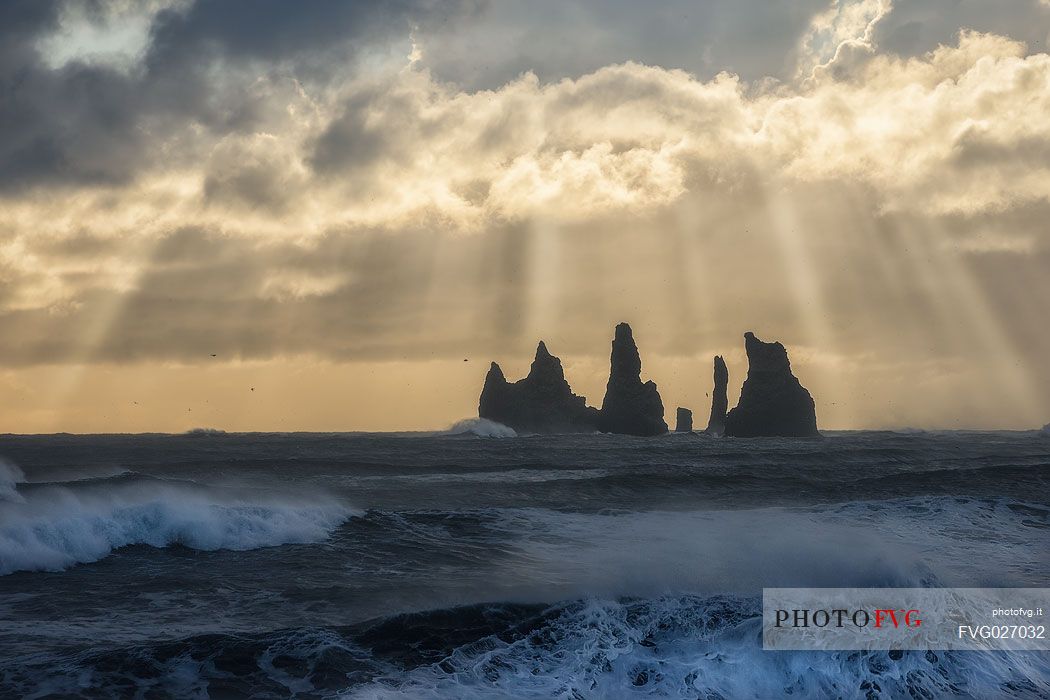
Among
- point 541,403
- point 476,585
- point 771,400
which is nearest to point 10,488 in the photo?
point 476,585

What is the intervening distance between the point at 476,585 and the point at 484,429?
122m

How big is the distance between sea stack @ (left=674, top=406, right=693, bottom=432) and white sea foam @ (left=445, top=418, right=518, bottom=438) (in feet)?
167

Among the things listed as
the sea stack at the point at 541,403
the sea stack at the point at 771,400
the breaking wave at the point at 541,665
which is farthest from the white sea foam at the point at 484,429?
the breaking wave at the point at 541,665

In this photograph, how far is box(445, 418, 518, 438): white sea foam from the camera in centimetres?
13025

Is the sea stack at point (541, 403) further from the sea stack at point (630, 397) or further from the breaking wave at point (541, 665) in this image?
the breaking wave at point (541, 665)

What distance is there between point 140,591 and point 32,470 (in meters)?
41.5

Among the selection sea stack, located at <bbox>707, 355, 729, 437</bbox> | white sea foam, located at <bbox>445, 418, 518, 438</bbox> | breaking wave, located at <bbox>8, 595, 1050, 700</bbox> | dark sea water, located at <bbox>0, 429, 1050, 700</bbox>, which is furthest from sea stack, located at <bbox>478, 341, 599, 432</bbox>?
breaking wave, located at <bbox>8, 595, 1050, 700</bbox>

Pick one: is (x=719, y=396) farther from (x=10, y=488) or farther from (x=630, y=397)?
(x=10, y=488)

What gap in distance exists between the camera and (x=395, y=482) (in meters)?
39.1

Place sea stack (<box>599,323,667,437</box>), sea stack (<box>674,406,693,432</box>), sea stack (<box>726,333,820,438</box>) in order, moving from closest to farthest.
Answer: sea stack (<box>726,333,820,438</box>) < sea stack (<box>599,323,667,437</box>) < sea stack (<box>674,406,693,432</box>)

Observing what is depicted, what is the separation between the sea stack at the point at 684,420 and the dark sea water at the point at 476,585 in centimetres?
14408

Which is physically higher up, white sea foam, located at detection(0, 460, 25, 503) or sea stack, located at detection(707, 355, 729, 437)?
sea stack, located at detection(707, 355, 729, 437)

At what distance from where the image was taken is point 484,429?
137 metres

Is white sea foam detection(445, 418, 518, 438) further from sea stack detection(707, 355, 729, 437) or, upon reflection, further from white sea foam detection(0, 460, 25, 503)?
white sea foam detection(0, 460, 25, 503)
